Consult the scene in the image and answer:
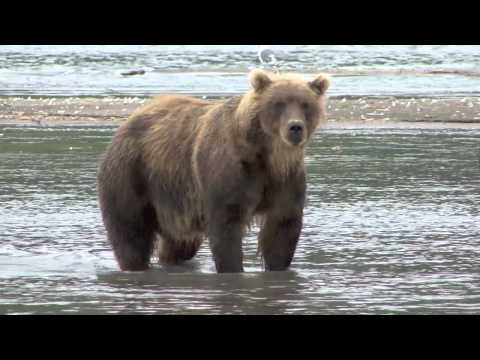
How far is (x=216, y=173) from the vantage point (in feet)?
28.3

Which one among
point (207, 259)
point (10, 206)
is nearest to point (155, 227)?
point (207, 259)

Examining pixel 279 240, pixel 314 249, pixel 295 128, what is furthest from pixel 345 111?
pixel 295 128

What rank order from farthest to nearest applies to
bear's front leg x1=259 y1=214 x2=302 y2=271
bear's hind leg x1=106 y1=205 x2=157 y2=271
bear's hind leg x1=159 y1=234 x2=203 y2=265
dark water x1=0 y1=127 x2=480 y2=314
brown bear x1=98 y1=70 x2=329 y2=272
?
1. bear's hind leg x1=159 y1=234 x2=203 y2=265
2. bear's hind leg x1=106 y1=205 x2=157 y2=271
3. bear's front leg x1=259 y1=214 x2=302 y2=271
4. brown bear x1=98 y1=70 x2=329 y2=272
5. dark water x1=0 y1=127 x2=480 y2=314

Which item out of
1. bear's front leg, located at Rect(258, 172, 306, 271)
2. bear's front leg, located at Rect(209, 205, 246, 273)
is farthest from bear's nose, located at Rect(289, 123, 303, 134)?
bear's front leg, located at Rect(209, 205, 246, 273)

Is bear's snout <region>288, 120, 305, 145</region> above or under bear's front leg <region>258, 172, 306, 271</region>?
above

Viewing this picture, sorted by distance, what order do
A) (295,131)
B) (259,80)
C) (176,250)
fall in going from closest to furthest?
(295,131) < (259,80) < (176,250)

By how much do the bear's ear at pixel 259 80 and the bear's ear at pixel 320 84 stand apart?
0.29m

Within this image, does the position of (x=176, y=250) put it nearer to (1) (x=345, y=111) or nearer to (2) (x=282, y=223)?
(2) (x=282, y=223)

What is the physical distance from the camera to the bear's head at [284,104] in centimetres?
842

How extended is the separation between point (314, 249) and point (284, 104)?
1916 mm

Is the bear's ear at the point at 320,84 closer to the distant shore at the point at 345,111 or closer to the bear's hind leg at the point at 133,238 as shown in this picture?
the bear's hind leg at the point at 133,238

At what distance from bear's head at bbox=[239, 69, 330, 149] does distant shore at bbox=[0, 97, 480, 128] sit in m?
11.3

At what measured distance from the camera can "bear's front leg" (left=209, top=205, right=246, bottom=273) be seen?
8602 mm

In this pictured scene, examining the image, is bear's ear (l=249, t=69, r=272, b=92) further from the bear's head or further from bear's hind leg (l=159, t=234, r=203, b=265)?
bear's hind leg (l=159, t=234, r=203, b=265)
